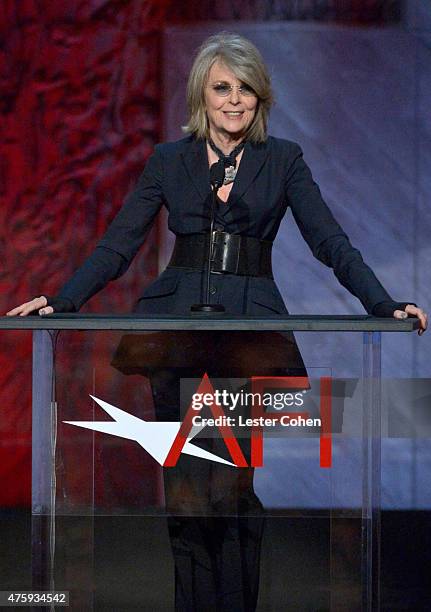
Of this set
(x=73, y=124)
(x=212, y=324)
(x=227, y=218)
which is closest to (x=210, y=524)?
(x=212, y=324)

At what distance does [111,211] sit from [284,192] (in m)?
2.16

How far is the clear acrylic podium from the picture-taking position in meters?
2.27

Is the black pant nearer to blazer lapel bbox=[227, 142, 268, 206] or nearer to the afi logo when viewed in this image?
the afi logo

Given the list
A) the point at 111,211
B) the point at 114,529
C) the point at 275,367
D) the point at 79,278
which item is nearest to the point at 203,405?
the point at 275,367

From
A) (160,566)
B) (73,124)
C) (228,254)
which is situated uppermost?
(73,124)

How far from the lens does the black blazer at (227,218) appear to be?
2623 mm

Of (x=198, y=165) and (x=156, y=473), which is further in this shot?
(x=198, y=165)

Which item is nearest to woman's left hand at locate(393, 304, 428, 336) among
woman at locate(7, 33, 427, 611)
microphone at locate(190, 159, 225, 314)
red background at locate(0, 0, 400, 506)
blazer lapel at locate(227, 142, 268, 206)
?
woman at locate(7, 33, 427, 611)

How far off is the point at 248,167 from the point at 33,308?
61cm

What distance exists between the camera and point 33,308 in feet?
7.82

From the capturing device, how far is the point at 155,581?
2.33 m

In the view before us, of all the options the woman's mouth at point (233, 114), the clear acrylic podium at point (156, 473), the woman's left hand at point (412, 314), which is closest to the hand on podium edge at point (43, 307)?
the clear acrylic podium at point (156, 473)

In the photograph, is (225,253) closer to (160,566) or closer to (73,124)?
(160,566)

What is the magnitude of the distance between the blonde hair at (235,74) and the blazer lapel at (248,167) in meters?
0.02
